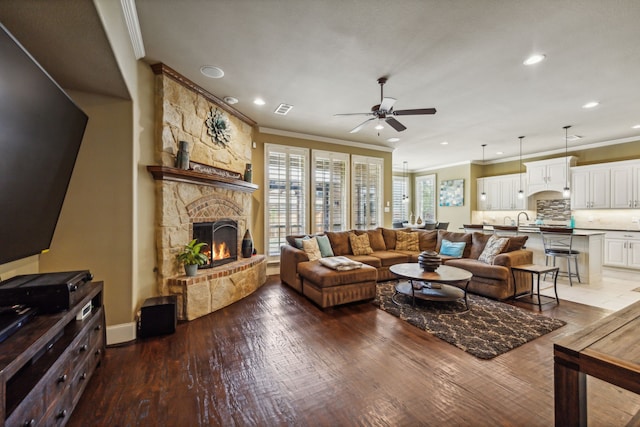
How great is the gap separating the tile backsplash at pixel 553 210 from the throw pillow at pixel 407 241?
15.3 feet

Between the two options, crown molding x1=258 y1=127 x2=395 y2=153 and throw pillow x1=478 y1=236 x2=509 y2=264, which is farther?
crown molding x1=258 y1=127 x2=395 y2=153

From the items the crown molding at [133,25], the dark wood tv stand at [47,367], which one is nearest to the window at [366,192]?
the crown molding at [133,25]

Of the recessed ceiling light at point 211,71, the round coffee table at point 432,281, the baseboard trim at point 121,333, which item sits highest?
the recessed ceiling light at point 211,71

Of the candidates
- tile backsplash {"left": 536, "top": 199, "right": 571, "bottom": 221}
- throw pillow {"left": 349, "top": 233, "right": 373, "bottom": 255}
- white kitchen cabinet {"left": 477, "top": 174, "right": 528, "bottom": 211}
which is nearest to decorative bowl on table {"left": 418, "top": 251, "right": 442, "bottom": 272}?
throw pillow {"left": 349, "top": 233, "right": 373, "bottom": 255}

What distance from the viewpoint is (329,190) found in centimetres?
595

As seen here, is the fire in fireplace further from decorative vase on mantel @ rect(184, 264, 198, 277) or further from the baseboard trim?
the baseboard trim

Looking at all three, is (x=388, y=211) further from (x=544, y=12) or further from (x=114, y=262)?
(x=114, y=262)

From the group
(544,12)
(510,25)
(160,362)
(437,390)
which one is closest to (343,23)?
(510,25)

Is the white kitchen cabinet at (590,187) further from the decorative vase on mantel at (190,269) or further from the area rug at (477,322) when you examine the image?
the decorative vase on mantel at (190,269)

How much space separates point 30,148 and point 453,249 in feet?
17.5

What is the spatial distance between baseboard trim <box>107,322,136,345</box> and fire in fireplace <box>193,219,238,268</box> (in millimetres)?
1108

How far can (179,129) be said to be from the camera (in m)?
3.31

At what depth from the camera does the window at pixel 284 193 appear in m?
5.23

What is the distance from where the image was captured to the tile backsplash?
6930 millimetres
